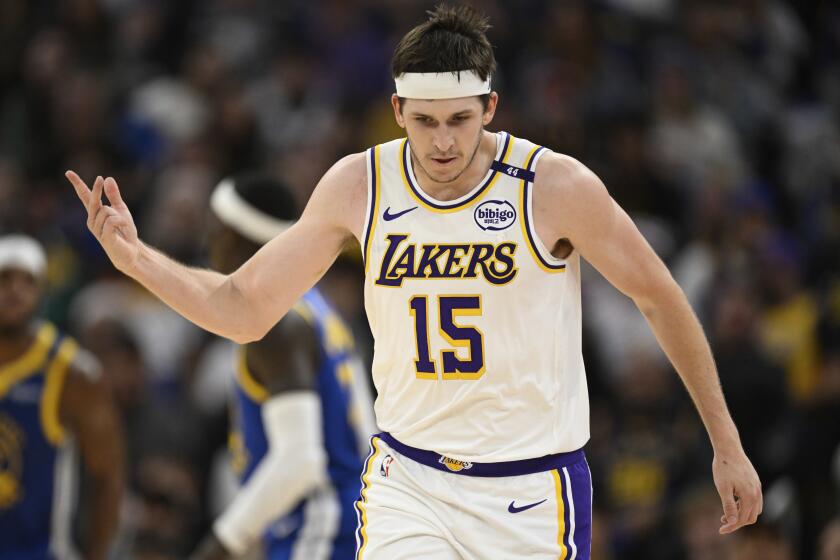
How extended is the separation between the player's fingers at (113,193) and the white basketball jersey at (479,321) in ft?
2.91

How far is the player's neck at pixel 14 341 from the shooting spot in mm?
7837

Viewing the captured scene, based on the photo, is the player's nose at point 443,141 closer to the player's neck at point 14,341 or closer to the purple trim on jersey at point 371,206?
the purple trim on jersey at point 371,206

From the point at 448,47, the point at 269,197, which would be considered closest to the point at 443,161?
the point at 448,47

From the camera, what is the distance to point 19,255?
320 inches

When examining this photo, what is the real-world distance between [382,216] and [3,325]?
3398 mm

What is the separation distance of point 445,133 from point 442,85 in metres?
0.17

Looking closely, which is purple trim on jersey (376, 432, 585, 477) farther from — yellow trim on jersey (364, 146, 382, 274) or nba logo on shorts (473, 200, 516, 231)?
nba logo on shorts (473, 200, 516, 231)

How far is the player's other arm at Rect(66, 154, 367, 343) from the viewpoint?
5.34 metres

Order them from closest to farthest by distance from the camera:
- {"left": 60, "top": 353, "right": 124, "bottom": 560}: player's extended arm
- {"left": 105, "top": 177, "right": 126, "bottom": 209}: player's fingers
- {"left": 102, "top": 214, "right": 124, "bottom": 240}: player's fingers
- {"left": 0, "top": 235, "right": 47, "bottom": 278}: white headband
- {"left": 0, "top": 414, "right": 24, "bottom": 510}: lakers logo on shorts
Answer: {"left": 105, "top": 177, "right": 126, "bottom": 209}: player's fingers
{"left": 102, "top": 214, "right": 124, "bottom": 240}: player's fingers
{"left": 0, "top": 414, "right": 24, "bottom": 510}: lakers logo on shorts
{"left": 60, "top": 353, "right": 124, "bottom": 560}: player's extended arm
{"left": 0, "top": 235, "right": 47, "bottom": 278}: white headband

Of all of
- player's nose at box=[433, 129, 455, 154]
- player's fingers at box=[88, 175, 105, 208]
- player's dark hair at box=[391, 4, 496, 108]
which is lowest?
player's fingers at box=[88, 175, 105, 208]

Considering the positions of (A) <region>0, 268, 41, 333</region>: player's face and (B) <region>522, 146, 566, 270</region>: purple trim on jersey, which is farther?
(A) <region>0, 268, 41, 333</region>: player's face

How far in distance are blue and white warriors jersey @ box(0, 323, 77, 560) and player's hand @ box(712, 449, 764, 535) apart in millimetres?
3925

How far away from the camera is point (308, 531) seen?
6.91 metres

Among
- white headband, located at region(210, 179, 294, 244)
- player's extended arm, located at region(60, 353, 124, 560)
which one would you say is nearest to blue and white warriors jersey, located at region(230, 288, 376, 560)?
white headband, located at region(210, 179, 294, 244)
